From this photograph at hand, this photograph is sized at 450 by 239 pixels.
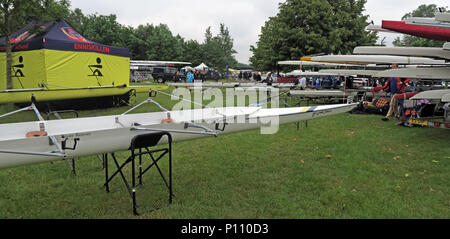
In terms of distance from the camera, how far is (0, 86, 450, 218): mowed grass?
3119mm

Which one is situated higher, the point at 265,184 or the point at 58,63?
the point at 58,63

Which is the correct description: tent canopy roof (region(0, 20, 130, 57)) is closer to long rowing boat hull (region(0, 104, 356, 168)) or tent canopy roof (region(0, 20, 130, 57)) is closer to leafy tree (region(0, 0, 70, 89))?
leafy tree (region(0, 0, 70, 89))

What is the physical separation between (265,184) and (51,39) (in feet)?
29.7

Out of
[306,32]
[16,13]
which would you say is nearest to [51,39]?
[16,13]

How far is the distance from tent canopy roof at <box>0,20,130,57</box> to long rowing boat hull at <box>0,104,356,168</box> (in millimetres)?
6783

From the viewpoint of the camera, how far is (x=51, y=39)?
916 cm

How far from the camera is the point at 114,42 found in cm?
4559

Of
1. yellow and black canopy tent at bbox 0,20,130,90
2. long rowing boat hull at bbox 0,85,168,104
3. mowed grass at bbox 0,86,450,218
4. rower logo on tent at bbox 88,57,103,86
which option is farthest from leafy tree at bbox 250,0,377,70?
mowed grass at bbox 0,86,450,218

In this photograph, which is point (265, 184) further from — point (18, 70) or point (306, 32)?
point (306, 32)

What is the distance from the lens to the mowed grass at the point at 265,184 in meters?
3.12

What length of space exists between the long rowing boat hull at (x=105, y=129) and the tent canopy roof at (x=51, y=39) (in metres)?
6.78
